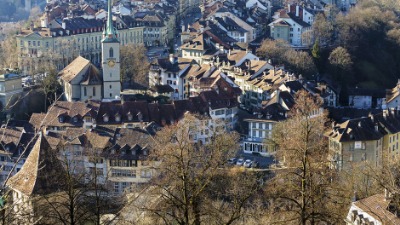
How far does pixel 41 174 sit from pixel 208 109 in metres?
21.2

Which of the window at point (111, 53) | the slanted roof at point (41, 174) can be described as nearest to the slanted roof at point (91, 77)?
the window at point (111, 53)

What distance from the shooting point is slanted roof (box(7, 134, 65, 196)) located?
74.4 feet

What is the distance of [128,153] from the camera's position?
119 feet

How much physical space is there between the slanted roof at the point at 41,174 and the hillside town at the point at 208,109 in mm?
69

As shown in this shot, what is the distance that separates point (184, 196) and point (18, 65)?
44.0m

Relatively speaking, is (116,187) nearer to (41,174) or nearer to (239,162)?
(239,162)

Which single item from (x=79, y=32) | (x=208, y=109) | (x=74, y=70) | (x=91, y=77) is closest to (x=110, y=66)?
(x=91, y=77)

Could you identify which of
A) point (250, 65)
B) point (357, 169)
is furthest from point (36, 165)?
point (250, 65)

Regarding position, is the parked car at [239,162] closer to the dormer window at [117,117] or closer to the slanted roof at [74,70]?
the dormer window at [117,117]

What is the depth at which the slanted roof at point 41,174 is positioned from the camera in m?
22.7

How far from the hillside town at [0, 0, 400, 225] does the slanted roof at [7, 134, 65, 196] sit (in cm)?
7

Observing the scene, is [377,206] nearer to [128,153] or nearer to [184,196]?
[184,196]

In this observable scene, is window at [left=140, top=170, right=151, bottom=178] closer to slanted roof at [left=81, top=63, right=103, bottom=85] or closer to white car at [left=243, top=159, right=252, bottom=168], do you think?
white car at [left=243, top=159, right=252, bottom=168]

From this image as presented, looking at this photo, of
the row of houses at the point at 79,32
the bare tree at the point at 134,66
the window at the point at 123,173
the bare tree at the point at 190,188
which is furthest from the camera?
the row of houses at the point at 79,32
